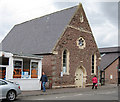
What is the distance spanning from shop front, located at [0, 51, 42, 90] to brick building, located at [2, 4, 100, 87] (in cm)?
258

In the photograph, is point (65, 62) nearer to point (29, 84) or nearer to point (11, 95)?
point (29, 84)

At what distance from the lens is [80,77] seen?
26.6 m

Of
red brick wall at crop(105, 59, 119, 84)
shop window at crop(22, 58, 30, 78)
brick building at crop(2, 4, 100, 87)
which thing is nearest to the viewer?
shop window at crop(22, 58, 30, 78)

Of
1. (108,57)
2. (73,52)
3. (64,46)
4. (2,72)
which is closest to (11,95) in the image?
(2,72)

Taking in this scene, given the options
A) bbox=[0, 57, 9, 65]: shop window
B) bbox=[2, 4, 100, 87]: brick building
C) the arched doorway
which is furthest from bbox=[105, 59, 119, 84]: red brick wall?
bbox=[0, 57, 9, 65]: shop window

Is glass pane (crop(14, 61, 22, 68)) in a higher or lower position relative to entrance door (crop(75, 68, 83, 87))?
higher

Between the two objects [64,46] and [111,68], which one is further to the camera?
[111,68]

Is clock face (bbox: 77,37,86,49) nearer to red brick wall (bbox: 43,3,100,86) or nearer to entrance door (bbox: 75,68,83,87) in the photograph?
red brick wall (bbox: 43,3,100,86)

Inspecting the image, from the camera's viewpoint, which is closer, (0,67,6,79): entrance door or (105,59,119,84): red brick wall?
(0,67,6,79): entrance door

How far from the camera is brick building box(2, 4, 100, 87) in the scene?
23.5 m

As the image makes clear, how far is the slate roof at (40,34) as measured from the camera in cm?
2470

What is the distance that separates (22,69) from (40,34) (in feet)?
28.0

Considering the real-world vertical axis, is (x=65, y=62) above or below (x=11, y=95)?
above

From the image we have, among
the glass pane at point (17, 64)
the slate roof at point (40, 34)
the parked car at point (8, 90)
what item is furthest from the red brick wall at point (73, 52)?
the parked car at point (8, 90)
